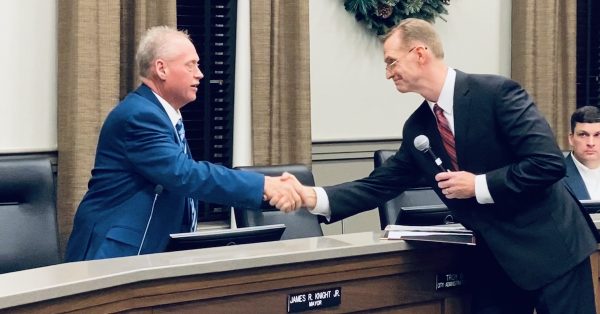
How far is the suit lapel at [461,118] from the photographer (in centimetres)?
269

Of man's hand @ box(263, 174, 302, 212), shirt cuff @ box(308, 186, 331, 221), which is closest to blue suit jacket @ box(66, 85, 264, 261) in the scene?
man's hand @ box(263, 174, 302, 212)

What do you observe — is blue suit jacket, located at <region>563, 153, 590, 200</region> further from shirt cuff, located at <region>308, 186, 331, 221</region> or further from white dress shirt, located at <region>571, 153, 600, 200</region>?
shirt cuff, located at <region>308, 186, 331, 221</region>

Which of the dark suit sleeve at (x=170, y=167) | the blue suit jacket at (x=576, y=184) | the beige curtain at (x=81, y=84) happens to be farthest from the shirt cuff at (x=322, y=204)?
the blue suit jacket at (x=576, y=184)

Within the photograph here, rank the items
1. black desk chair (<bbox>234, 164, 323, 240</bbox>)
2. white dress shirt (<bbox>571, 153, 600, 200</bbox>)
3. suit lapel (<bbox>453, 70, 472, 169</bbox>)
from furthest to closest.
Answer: white dress shirt (<bbox>571, 153, 600, 200</bbox>), black desk chair (<bbox>234, 164, 323, 240</bbox>), suit lapel (<bbox>453, 70, 472, 169</bbox>)

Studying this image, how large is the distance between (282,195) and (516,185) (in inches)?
34.7

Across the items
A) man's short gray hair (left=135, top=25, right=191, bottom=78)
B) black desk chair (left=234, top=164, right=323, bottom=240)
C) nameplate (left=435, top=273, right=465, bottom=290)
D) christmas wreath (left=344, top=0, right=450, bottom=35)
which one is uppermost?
christmas wreath (left=344, top=0, right=450, bottom=35)

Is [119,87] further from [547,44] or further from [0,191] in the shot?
[547,44]

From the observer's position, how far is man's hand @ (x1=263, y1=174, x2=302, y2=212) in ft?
10.2

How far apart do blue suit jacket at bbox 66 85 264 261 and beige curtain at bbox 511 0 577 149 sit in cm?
335

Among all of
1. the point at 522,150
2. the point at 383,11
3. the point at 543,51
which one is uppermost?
the point at 383,11

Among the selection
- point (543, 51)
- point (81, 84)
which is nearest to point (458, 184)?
point (81, 84)

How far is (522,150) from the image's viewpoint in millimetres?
2615

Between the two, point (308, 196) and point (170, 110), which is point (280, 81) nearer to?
point (170, 110)

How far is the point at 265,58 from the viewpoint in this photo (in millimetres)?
4801
